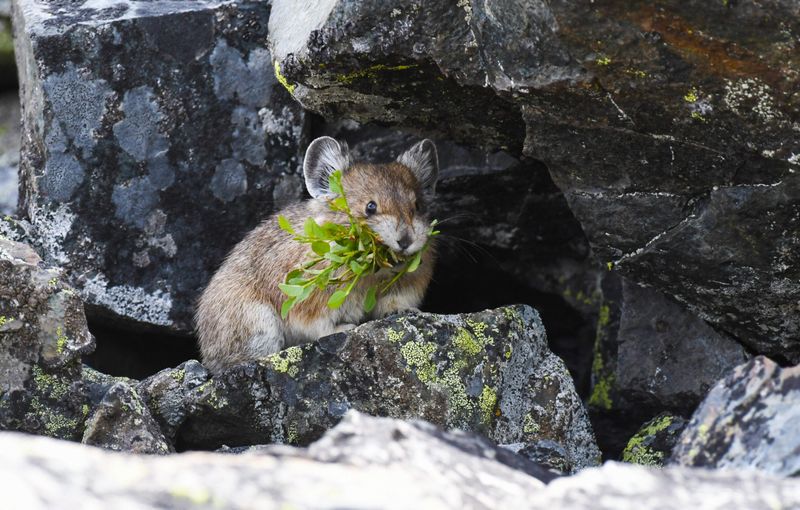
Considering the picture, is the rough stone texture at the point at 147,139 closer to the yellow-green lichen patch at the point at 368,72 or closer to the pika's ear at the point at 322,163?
the pika's ear at the point at 322,163

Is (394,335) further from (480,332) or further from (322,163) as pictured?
(322,163)

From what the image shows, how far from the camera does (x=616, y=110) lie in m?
5.77

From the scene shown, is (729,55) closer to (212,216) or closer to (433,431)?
(433,431)

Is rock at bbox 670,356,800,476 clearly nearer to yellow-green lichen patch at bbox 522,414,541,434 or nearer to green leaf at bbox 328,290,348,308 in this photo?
yellow-green lichen patch at bbox 522,414,541,434

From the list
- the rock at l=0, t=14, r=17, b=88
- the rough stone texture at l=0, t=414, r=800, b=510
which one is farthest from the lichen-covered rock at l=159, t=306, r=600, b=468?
the rock at l=0, t=14, r=17, b=88

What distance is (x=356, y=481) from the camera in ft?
11.5

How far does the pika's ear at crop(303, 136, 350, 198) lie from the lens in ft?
26.7

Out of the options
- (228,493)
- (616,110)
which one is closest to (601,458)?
(616,110)

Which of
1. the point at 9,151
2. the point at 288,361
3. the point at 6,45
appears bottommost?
the point at 288,361

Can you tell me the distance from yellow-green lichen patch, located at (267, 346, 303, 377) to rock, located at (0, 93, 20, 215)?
3057mm

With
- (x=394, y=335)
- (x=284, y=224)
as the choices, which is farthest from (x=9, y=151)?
(x=394, y=335)

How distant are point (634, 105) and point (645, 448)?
245 cm

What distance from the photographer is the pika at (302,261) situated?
7.90m

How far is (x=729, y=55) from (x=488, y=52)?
1.41 meters
